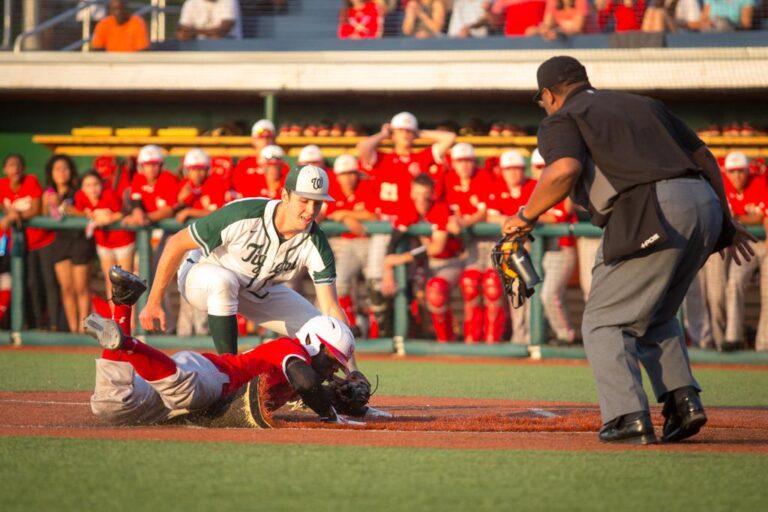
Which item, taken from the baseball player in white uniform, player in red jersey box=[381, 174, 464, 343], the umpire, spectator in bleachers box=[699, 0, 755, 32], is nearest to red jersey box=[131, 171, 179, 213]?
player in red jersey box=[381, 174, 464, 343]

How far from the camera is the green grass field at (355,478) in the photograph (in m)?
4.24

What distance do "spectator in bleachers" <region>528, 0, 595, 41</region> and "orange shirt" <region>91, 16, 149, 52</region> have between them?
509cm

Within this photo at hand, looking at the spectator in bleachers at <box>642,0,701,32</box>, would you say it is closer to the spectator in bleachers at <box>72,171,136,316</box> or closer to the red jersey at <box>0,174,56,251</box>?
the spectator in bleachers at <box>72,171,136,316</box>

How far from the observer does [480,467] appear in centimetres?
503

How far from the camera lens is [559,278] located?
11648 mm

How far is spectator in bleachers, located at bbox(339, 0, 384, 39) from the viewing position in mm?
15531

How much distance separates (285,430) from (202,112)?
11.2 metres

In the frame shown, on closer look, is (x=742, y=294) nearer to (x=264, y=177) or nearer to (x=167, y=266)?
(x=264, y=177)

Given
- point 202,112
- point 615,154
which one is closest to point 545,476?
point 615,154

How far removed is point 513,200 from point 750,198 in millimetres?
2277

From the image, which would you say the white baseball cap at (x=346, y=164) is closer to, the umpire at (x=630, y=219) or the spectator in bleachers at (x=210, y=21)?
the spectator in bleachers at (x=210, y=21)

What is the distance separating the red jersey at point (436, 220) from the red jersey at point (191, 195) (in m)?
2.15

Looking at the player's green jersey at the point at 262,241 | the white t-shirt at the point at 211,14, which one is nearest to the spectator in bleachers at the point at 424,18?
the white t-shirt at the point at 211,14

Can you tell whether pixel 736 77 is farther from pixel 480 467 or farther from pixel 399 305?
pixel 480 467
